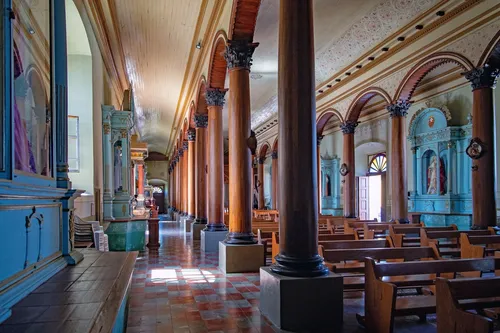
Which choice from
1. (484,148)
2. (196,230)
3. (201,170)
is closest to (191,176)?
(201,170)

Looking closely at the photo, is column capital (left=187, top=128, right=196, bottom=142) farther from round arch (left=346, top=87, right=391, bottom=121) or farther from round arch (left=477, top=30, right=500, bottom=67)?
round arch (left=477, top=30, right=500, bottom=67)

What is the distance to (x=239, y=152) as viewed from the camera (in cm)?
692

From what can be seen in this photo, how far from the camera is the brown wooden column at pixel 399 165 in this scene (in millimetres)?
10594

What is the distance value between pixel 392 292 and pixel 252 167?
710 centimetres

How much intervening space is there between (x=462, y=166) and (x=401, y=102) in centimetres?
318

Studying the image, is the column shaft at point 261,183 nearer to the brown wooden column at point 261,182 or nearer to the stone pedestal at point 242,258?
the brown wooden column at point 261,182

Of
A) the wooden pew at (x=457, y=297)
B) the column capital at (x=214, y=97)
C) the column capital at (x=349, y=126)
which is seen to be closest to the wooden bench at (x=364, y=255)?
the wooden pew at (x=457, y=297)

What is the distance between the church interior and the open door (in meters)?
0.10

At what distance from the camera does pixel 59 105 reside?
411cm

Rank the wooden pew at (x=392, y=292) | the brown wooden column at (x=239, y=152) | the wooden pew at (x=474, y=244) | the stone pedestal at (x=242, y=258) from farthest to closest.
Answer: the brown wooden column at (x=239, y=152)
the stone pedestal at (x=242, y=258)
the wooden pew at (x=474, y=244)
the wooden pew at (x=392, y=292)

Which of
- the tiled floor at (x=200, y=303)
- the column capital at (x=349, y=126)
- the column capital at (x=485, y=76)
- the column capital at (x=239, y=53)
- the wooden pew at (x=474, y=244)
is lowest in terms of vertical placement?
the tiled floor at (x=200, y=303)

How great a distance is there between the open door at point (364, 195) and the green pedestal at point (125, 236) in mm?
11202

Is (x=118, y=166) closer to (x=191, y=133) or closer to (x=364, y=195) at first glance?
(x=191, y=133)

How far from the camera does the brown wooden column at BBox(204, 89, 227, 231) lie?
Answer: 8797mm
